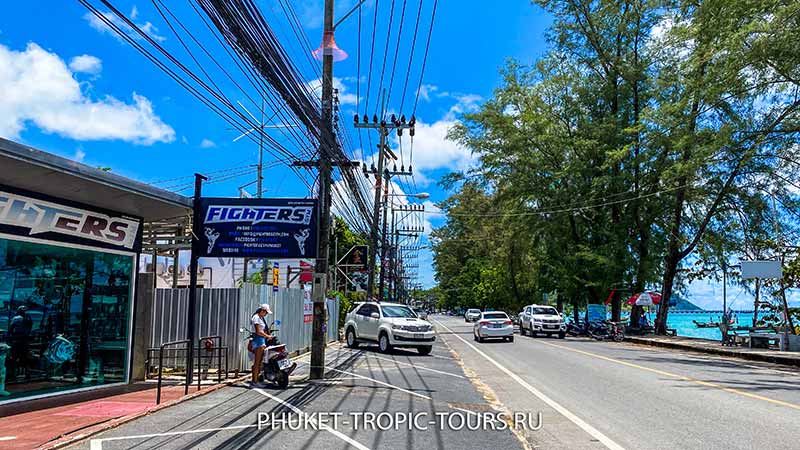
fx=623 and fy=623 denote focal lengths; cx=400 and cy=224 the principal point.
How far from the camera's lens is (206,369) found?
1289 centimetres

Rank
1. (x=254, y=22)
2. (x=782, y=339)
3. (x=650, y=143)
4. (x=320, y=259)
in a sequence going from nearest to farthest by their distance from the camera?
(x=254, y=22) → (x=320, y=259) → (x=782, y=339) → (x=650, y=143)

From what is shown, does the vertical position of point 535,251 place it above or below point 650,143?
below

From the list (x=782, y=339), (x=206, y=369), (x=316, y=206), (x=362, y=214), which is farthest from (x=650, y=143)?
(x=206, y=369)

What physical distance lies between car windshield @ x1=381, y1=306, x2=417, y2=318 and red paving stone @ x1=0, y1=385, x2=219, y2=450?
12.3 m

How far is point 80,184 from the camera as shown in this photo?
10.0 metres

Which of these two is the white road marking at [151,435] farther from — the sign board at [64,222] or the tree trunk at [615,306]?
the tree trunk at [615,306]

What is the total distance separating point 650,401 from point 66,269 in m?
10.9

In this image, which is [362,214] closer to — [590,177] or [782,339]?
[782,339]

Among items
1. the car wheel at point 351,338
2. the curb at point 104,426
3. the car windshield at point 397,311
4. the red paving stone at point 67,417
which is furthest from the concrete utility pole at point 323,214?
the car wheel at point 351,338

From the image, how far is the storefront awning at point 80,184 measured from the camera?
28.3 feet

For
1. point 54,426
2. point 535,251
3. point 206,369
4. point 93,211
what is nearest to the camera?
point 54,426

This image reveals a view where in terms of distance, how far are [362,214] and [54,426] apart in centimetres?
1972

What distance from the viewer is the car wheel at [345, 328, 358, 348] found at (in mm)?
24797

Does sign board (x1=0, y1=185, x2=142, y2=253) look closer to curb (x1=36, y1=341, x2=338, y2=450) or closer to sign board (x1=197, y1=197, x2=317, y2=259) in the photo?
sign board (x1=197, y1=197, x2=317, y2=259)
